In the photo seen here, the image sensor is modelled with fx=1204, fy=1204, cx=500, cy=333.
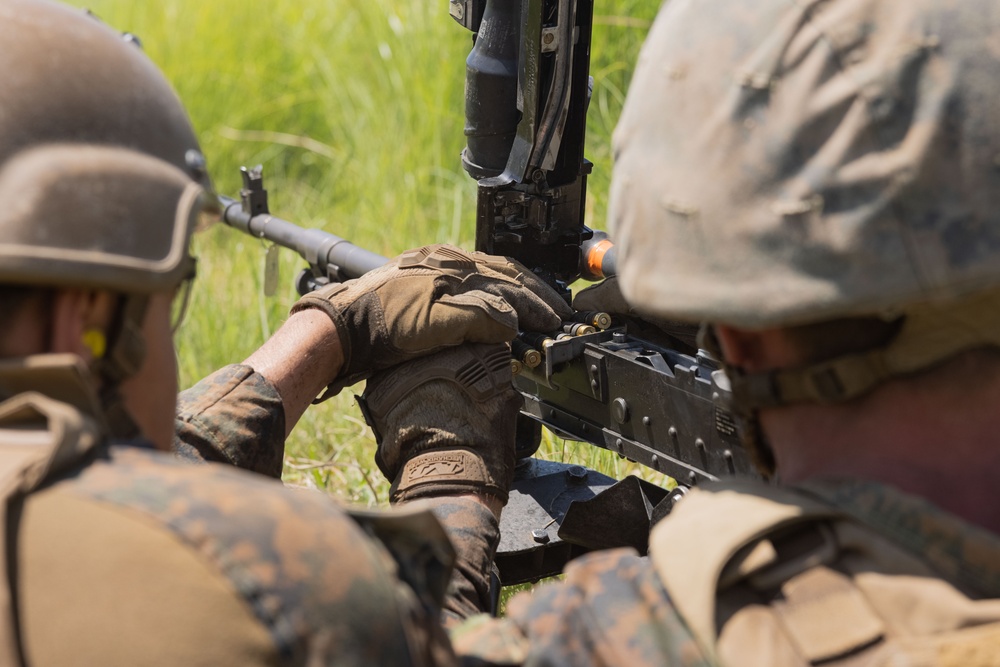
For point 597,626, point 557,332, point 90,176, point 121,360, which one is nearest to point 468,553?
point 557,332

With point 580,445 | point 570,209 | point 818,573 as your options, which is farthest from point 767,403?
point 580,445

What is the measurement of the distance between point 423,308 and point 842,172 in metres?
1.60

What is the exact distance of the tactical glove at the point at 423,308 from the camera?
2947mm

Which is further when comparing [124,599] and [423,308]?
[423,308]

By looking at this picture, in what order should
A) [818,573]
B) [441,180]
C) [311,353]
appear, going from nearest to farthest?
[818,573] → [311,353] → [441,180]

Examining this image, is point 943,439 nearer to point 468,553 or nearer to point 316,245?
point 468,553

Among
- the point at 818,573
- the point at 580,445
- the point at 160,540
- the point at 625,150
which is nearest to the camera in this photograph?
the point at 160,540

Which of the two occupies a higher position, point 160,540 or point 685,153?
point 685,153

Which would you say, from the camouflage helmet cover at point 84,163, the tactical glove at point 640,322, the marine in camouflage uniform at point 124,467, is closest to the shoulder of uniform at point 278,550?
the marine in camouflage uniform at point 124,467

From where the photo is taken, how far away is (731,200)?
1545 millimetres

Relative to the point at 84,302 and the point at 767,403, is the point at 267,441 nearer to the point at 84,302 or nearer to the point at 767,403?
the point at 84,302

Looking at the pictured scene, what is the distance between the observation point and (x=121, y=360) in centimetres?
158

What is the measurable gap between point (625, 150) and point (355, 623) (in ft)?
2.47

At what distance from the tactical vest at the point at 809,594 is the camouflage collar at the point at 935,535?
0.01 metres
